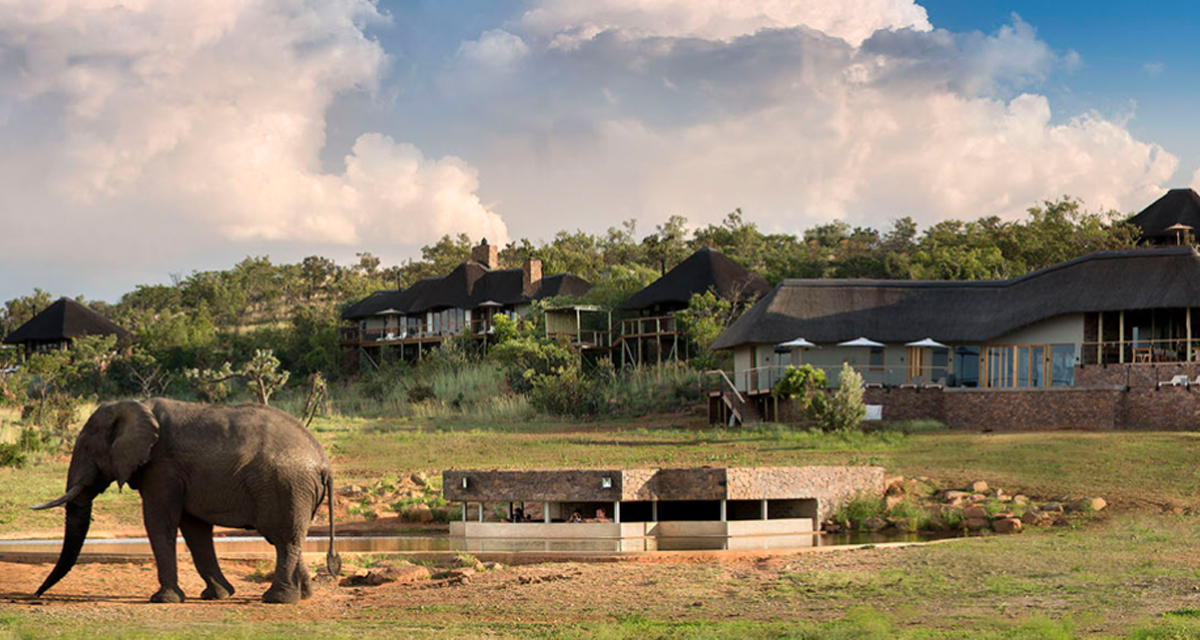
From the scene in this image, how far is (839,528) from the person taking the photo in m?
23.1

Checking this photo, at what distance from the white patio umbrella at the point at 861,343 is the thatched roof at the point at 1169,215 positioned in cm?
2226

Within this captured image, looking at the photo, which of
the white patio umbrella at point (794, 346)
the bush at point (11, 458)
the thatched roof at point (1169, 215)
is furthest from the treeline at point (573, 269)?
the bush at point (11, 458)

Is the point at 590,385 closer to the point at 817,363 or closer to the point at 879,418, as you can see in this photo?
the point at 817,363

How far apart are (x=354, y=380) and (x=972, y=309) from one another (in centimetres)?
3431

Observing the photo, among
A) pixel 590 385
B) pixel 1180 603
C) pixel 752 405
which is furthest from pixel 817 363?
pixel 1180 603

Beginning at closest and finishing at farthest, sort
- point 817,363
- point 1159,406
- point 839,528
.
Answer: point 839,528 < point 1159,406 < point 817,363

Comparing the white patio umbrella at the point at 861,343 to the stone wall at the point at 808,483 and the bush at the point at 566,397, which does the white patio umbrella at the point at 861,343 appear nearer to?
the bush at the point at 566,397

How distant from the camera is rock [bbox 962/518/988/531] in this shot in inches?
901

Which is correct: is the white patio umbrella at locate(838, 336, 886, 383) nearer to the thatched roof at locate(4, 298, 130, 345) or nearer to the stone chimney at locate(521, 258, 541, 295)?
the stone chimney at locate(521, 258, 541, 295)

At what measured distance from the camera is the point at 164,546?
13.6m

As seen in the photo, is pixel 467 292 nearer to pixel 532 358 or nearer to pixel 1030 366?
pixel 532 358

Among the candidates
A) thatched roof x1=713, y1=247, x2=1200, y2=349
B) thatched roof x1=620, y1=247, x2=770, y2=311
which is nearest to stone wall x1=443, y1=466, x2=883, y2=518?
thatched roof x1=713, y1=247, x2=1200, y2=349

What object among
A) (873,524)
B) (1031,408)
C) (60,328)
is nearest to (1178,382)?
(1031,408)

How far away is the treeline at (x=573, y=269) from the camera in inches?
2249
